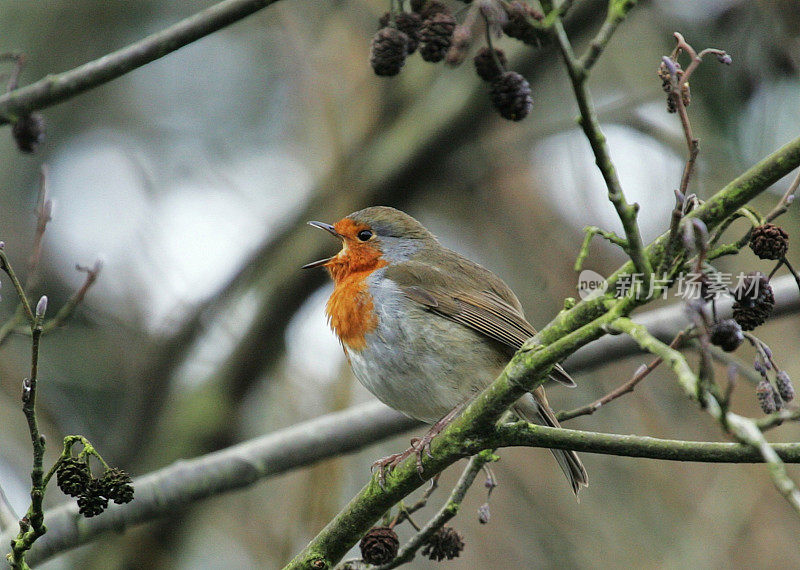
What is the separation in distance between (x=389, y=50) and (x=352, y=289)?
1.22 metres

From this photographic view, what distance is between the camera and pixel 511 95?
2762 millimetres

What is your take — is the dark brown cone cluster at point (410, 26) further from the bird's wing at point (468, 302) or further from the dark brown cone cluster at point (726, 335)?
the dark brown cone cluster at point (726, 335)

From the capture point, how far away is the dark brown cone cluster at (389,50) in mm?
2682

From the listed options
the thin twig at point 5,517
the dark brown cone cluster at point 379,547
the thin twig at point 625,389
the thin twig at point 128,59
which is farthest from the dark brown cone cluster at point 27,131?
the thin twig at point 625,389

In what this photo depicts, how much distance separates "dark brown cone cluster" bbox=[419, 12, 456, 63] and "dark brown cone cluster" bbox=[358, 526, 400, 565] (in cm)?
140

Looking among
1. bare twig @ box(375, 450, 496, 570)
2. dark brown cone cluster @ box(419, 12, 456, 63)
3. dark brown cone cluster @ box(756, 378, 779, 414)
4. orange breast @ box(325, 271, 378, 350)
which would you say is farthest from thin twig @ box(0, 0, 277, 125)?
dark brown cone cluster @ box(756, 378, 779, 414)

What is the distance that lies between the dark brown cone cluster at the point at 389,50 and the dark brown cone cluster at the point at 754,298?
4.11ft

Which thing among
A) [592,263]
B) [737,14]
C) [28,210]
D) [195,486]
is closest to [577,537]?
[592,263]

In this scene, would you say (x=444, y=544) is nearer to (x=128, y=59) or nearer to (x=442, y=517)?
(x=442, y=517)

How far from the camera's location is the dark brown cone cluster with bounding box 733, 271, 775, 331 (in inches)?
75.6

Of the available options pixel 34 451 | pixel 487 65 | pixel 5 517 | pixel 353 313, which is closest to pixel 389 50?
pixel 487 65

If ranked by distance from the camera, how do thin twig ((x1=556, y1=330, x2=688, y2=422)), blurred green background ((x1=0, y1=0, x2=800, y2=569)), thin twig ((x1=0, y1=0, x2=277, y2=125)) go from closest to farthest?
thin twig ((x1=556, y1=330, x2=688, y2=422)) → thin twig ((x1=0, y1=0, x2=277, y2=125)) → blurred green background ((x1=0, y1=0, x2=800, y2=569))

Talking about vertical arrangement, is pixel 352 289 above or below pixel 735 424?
above

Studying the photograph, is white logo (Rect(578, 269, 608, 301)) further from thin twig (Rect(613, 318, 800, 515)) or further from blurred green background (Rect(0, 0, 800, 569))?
blurred green background (Rect(0, 0, 800, 569))
